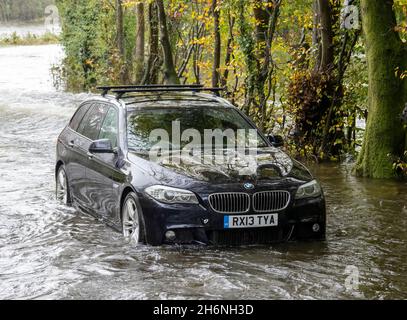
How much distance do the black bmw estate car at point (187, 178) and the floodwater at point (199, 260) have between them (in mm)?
221

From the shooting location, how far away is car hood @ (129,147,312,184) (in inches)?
324

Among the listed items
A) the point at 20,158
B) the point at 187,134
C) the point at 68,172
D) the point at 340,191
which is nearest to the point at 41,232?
the point at 68,172

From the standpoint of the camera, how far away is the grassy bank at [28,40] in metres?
62.9

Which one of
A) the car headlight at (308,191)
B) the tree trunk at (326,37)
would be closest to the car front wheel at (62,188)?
the car headlight at (308,191)

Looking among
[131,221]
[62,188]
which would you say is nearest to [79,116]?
[62,188]

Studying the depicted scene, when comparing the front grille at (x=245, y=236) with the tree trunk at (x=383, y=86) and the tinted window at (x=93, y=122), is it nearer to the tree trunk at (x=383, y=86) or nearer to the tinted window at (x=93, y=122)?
the tinted window at (x=93, y=122)

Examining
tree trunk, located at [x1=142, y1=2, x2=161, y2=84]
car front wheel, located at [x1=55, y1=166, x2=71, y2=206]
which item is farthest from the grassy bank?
car front wheel, located at [x1=55, y1=166, x2=71, y2=206]

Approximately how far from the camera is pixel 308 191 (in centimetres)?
848

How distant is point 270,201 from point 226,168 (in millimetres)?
612

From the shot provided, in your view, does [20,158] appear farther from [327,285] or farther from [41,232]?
[327,285]

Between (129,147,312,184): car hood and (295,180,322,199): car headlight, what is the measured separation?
9 centimetres

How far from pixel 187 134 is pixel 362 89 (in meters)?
6.97

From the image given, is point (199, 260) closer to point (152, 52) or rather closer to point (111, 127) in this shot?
point (111, 127)

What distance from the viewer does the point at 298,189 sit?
27.5ft
